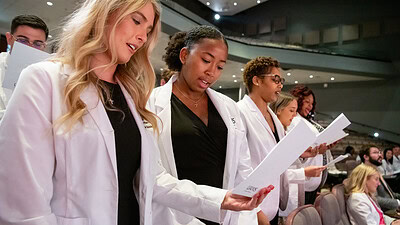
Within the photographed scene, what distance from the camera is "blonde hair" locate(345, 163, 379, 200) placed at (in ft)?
10.1

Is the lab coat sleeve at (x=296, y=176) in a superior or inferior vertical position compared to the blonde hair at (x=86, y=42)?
inferior

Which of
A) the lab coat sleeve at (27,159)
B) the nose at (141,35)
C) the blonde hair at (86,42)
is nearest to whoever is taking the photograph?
the lab coat sleeve at (27,159)

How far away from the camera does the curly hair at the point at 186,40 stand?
161 cm

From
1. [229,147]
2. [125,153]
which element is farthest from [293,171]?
[125,153]

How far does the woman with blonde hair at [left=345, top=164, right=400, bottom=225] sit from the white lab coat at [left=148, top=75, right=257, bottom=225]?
172 centimetres

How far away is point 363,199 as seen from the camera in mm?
2902

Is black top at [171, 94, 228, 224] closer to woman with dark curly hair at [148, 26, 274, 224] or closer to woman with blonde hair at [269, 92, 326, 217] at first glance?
woman with dark curly hair at [148, 26, 274, 224]

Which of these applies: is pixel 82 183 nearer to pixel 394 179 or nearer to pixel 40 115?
pixel 40 115

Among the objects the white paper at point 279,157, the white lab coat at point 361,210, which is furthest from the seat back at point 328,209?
the white paper at point 279,157

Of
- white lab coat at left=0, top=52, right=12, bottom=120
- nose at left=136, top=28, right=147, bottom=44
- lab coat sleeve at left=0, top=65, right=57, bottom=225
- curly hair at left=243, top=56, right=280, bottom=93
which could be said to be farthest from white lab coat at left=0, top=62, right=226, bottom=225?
curly hair at left=243, top=56, right=280, bottom=93

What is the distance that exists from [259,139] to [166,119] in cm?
76

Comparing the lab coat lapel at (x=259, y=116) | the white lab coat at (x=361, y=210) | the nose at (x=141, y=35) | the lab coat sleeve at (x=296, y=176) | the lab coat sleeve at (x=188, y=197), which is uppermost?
the nose at (x=141, y=35)

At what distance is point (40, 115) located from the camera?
850 millimetres

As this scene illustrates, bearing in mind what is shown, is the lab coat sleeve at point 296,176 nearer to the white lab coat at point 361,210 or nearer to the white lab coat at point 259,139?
the white lab coat at point 259,139
